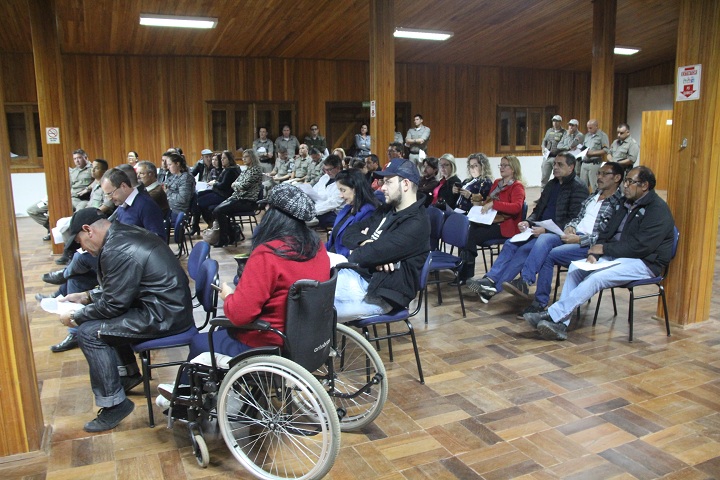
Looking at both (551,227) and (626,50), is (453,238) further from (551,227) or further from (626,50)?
(626,50)

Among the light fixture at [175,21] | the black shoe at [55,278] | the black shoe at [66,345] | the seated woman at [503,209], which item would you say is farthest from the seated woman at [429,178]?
the light fixture at [175,21]

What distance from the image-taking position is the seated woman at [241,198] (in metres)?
7.11

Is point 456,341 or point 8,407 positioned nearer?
point 8,407

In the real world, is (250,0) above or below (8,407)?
above

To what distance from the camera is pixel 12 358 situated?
247 cm

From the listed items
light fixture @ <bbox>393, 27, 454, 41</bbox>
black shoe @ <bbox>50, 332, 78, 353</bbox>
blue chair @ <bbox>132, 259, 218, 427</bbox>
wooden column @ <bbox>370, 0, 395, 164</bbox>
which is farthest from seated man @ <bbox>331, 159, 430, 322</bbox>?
light fixture @ <bbox>393, 27, 454, 41</bbox>

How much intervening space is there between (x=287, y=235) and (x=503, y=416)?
1.46m

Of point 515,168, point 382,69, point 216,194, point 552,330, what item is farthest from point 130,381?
point 382,69

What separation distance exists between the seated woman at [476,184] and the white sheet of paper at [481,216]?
435mm

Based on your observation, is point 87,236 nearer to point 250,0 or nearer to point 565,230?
point 565,230

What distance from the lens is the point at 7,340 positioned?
8.09 feet

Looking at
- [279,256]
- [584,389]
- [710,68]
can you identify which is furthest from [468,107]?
[279,256]

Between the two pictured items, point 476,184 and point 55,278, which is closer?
point 55,278

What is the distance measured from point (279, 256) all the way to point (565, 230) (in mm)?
2896
